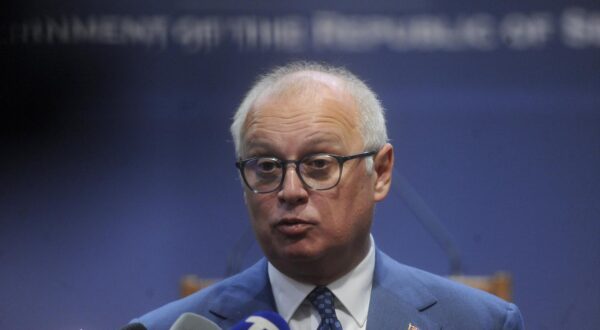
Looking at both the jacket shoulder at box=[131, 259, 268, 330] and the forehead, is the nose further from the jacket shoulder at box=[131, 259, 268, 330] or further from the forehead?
the jacket shoulder at box=[131, 259, 268, 330]

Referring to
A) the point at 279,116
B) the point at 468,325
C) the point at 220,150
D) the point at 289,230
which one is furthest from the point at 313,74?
the point at 220,150

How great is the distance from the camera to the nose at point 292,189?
1.74m

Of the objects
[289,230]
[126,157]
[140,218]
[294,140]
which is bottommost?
[140,218]

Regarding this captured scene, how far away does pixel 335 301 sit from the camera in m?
1.85

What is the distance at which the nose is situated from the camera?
1.74m

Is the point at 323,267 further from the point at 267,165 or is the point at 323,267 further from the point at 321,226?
the point at 267,165

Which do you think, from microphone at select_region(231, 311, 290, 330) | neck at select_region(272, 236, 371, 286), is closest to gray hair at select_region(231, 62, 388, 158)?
neck at select_region(272, 236, 371, 286)

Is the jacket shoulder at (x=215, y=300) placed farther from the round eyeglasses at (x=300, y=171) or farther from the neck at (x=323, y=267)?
the round eyeglasses at (x=300, y=171)

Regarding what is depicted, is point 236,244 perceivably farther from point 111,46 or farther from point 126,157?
point 111,46

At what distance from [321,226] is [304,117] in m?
0.22

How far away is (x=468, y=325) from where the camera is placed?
1.92m

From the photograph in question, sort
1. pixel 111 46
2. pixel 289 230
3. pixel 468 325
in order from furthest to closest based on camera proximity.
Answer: pixel 111 46
pixel 468 325
pixel 289 230

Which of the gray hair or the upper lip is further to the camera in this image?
the gray hair

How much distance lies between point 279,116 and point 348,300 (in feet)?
1.31
